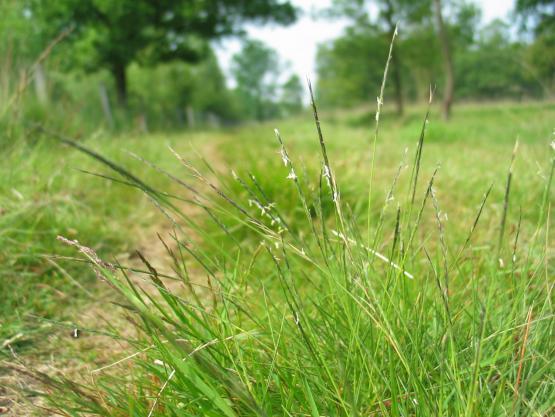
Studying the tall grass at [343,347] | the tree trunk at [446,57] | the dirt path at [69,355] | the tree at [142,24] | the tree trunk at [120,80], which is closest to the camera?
the tall grass at [343,347]

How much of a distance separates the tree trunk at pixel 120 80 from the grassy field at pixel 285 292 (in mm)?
10722

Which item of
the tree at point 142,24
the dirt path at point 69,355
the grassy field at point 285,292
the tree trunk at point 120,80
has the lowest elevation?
the dirt path at point 69,355

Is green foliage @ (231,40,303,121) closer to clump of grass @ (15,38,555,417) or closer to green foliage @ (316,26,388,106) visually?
green foliage @ (316,26,388,106)

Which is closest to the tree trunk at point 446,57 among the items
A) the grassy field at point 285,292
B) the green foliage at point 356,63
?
the green foliage at point 356,63

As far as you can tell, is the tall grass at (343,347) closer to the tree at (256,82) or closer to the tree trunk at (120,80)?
the tree trunk at (120,80)

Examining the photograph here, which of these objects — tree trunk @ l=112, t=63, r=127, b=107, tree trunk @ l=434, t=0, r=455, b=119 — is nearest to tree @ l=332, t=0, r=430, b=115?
tree trunk @ l=434, t=0, r=455, b=119

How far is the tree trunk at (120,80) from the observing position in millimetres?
13000

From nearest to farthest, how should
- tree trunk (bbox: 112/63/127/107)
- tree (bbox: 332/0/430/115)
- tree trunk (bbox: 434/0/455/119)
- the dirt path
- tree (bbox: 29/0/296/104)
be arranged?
the dirt path < tree (bbox: 29/0/296/104) < tree trunk (bbox: 112/63/127/107) < tree trunk (bbox: 434/0/455/119) < tree (bbox: 332/0/430/115)

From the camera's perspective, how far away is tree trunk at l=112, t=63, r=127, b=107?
13.0 meters

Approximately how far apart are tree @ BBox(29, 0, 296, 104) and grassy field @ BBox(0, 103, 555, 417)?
8911mm

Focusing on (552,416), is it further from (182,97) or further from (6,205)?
(182,97)

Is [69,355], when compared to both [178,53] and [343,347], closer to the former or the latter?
[343,347]

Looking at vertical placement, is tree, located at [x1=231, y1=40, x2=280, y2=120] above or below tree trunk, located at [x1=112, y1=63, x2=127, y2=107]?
above

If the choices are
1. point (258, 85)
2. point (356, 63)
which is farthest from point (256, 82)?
point (356, 63)
